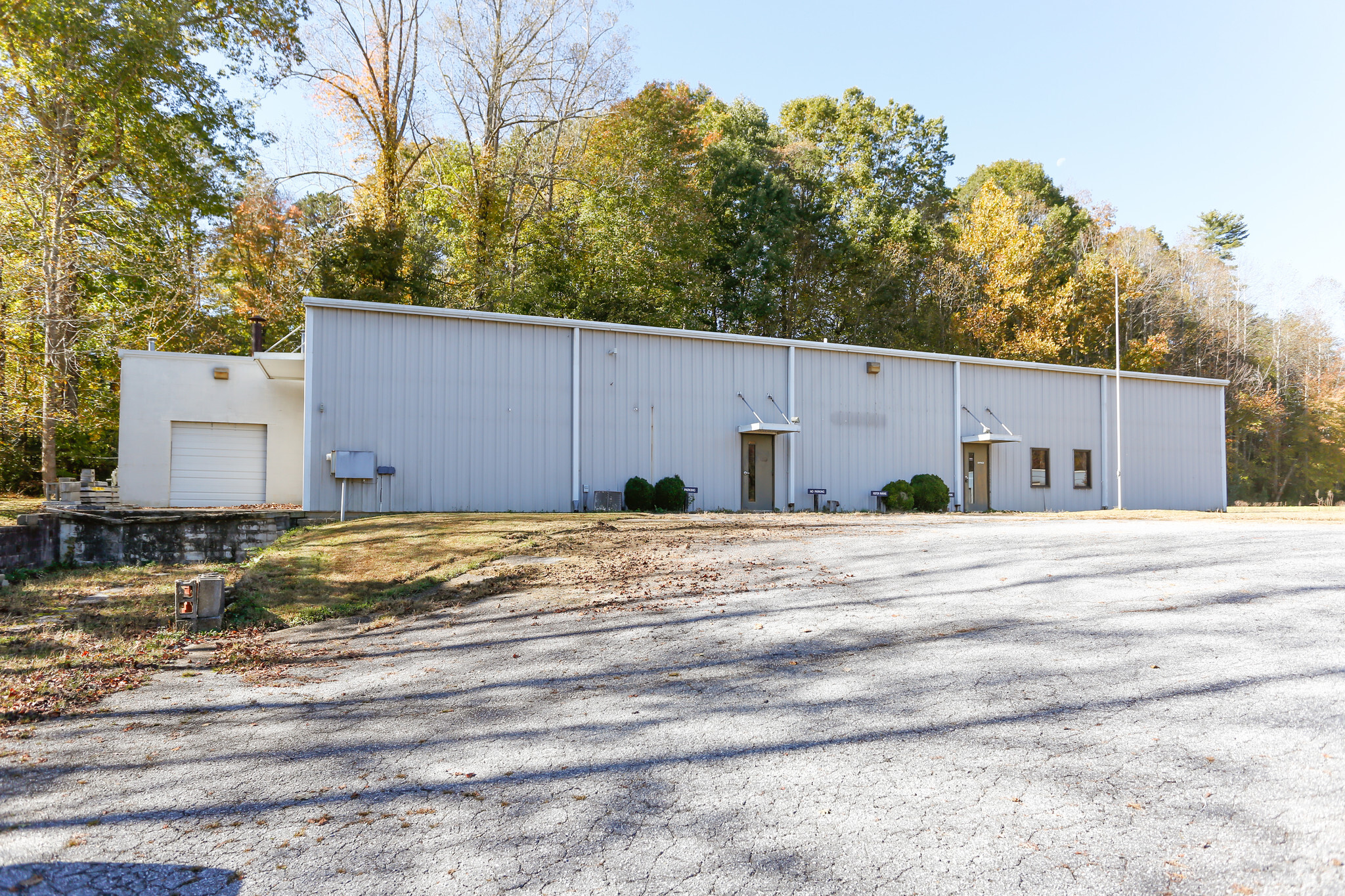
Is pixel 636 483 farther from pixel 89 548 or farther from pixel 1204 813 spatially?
pixel 1204 813

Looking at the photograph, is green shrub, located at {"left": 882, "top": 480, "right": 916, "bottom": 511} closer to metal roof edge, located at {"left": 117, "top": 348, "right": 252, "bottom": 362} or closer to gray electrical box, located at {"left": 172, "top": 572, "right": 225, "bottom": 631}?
metal roof edge, located at {"left": 117, "top": 348, "right": 252, "bottom": 362}

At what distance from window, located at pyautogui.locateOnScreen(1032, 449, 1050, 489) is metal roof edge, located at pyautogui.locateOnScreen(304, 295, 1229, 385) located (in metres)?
2.30

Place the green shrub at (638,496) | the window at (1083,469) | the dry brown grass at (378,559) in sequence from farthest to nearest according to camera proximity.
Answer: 1. the window at (1083,469)
2. the green shrub at (638,496)
3. the dry brown grass at (378,559)

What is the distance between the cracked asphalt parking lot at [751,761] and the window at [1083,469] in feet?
54.8

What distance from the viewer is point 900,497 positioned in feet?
63.7

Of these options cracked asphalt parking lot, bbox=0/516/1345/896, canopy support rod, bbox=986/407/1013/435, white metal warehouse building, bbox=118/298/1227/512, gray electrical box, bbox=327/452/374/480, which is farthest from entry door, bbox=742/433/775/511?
cracked asphalt parking lot, bbox=0/516/1345/896

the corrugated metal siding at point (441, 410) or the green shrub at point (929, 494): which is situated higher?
the corrugated metal siding at point (441, 410)

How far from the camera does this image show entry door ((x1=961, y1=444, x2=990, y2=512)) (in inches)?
828

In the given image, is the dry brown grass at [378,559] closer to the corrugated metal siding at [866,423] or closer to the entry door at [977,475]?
the corrugated metal siding at [866,423]

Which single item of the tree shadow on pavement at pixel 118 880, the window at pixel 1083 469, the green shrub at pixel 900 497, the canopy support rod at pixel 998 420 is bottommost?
the tree shadow on pavement at pixel 118 880

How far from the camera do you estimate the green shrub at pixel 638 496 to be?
1689cm

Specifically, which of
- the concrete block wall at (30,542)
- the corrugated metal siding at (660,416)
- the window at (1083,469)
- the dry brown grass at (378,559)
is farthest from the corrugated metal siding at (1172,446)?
the concrete block wall at (30,542)

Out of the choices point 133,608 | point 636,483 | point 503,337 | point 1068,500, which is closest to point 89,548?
point 133,608

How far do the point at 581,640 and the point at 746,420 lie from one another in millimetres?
12958
